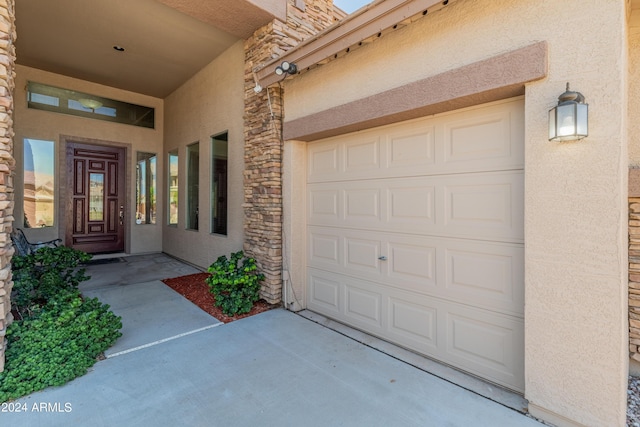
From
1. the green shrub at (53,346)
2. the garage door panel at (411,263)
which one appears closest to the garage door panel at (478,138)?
the garage door panel at (411,263)

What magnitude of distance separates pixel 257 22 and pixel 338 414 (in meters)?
5.19

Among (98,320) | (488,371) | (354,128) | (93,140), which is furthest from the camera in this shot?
(93,140)

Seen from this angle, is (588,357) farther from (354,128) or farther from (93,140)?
(93,140)

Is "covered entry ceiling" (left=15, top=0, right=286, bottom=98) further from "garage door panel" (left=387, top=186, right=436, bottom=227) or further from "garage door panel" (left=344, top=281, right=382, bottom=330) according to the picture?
"garage door panel" (left=344, top=281, right=382, bottom=330)

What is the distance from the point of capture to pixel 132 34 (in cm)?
548

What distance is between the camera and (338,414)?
7.51 feet

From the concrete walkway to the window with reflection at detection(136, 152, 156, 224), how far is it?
569 cm

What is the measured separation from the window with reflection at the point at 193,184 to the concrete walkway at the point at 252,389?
3.70m

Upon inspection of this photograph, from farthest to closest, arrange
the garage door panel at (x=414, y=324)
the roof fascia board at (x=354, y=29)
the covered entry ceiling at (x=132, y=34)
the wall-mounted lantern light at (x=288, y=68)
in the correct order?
the covered entry ceiling at (x=132, y=34)
the wall-mounted lantern light at (x=288, y=68)
the garage door panel at (x=414, y=324)
the roof fascia board at (x=354, y=29)

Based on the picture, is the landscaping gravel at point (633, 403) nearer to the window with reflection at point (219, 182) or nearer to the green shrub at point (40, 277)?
the green shrub at point (40, 277)

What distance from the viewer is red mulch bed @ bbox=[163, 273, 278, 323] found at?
167 inches

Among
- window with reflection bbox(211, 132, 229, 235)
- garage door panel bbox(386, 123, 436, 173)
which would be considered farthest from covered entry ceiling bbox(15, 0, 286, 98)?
garage door panel bbox(386, 123, 436, 173)

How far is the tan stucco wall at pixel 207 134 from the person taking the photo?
568 centimetres

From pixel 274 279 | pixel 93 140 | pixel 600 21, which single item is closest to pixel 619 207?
pixel 600 21
